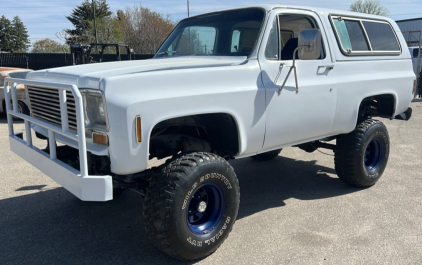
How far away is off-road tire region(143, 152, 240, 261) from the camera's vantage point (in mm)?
2924

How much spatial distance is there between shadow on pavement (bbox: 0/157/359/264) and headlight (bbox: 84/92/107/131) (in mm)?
1192

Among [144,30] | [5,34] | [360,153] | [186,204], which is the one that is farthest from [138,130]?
[5,34]

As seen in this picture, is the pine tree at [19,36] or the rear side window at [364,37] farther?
the pine tree at [19,36]

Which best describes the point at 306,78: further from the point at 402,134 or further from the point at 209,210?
the point at 402,134

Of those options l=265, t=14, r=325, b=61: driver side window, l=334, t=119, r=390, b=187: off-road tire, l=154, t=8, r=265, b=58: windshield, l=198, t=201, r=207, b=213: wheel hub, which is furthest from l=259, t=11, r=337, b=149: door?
l=198, t=201, r=207, b=213: wheel hub

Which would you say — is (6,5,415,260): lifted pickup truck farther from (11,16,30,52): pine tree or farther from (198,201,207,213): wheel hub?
(11,16,30,52): pine tree

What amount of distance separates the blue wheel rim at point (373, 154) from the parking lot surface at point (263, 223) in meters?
0.29

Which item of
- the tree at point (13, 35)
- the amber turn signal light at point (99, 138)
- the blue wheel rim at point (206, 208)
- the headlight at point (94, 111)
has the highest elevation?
the tree at point (13, 35)

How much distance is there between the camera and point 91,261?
317 centimetres

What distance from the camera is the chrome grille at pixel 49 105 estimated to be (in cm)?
293

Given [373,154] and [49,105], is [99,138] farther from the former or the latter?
[373,154]

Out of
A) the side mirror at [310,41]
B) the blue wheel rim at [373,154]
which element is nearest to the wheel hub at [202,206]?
the side mirror at [310,41]

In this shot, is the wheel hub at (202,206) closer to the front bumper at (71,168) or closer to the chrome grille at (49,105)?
the front bumper at (71,168)

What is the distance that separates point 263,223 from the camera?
3.93 metres
